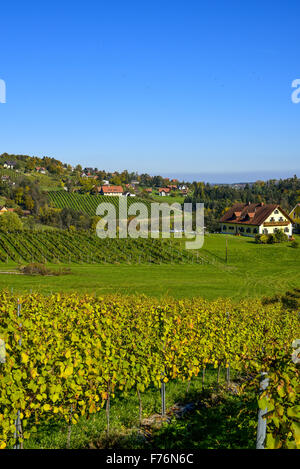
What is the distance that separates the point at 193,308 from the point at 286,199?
118599 mm

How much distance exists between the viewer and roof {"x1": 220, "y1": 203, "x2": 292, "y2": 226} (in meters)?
70.7

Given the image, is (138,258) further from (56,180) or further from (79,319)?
(56,180)

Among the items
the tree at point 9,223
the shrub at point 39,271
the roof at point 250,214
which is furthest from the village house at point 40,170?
the shrub at point 39,271

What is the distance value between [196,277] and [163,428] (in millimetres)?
35035

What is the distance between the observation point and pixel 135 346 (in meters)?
8.98

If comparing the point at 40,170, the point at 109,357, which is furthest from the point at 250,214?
the point at 40,170

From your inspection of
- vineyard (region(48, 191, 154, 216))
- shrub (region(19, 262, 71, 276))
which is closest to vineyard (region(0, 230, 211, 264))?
shrub (region(19, 262, 71, 276))

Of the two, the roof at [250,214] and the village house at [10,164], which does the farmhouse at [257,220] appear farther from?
the village house at [10,164]

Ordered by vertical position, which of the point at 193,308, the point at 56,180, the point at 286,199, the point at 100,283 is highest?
the point at 56,180

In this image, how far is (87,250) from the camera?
184ft

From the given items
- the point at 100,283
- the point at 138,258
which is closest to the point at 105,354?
the point at 100,283

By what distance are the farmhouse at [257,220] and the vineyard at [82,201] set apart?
154 ft

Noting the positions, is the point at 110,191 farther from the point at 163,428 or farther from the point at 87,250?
the point at 163,428

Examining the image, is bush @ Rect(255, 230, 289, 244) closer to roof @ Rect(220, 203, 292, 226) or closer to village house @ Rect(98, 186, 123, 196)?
roof @ Rect(220, 203, 292, 226)
